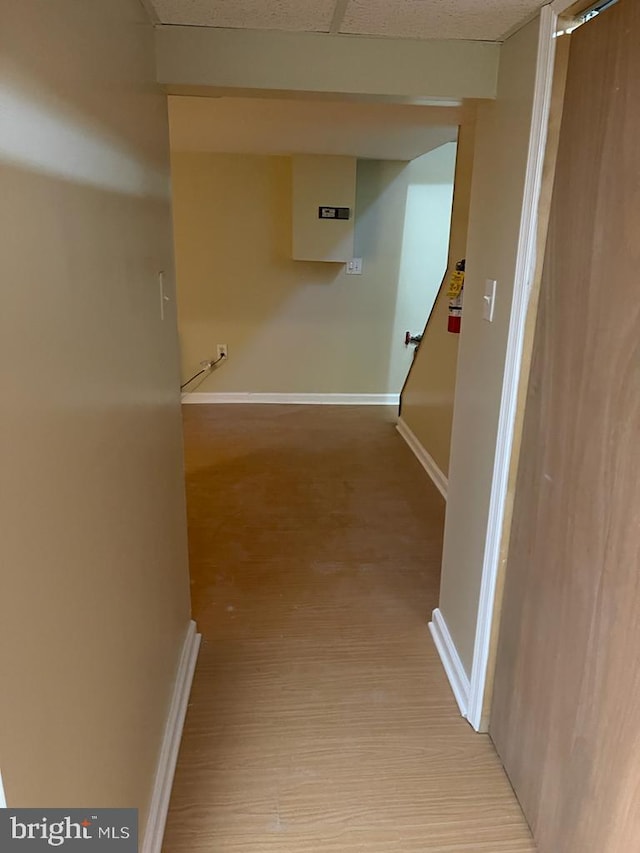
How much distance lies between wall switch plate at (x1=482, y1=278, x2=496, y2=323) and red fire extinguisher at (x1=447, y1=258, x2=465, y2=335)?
1.28m

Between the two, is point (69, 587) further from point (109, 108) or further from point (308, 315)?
point (308, 315)

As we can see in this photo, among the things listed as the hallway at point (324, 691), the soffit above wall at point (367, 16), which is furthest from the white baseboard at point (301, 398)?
the soffit above wall at point (367, 16)

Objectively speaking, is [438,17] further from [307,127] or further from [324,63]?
[307,127]

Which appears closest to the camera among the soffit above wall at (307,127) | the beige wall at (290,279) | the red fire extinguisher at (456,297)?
the soffit above wall at (307,127)

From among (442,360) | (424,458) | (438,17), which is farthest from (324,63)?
(424,458)

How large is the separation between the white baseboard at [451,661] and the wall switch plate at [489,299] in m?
1.13

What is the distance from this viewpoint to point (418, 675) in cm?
203

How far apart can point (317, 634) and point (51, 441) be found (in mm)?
1633

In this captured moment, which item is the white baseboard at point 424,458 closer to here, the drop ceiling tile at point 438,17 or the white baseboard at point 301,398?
the white baseboard at point 301,398

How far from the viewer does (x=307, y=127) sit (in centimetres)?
335

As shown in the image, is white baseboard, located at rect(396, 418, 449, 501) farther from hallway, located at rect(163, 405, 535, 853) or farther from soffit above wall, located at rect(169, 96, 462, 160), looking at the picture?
soffit above wall, located at rect(169, 96, 462, 160)

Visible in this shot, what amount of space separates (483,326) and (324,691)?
50.5 inches

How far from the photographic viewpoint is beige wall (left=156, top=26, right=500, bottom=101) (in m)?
1.56

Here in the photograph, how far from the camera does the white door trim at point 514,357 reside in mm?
Result: 1341
